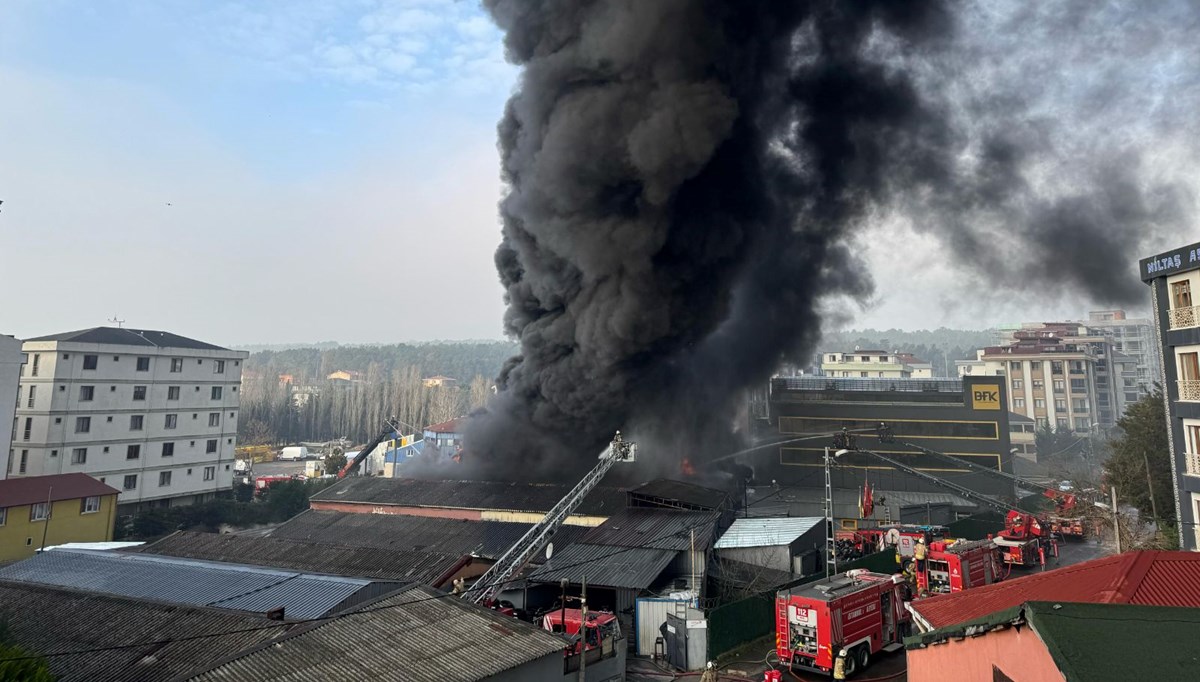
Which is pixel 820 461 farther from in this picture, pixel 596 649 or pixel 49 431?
pixel 49 431

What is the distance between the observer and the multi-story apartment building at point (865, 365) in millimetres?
87375

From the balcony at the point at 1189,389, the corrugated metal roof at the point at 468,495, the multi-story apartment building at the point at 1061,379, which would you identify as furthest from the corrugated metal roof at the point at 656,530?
the multi-story apartment building at the point at 1061,379

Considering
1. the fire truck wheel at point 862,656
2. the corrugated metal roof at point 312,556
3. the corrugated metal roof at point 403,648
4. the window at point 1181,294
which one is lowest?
the fire truck wheel at point 862,656

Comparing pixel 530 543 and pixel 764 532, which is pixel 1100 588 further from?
pixel 764 532

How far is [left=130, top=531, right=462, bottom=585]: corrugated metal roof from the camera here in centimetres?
1955

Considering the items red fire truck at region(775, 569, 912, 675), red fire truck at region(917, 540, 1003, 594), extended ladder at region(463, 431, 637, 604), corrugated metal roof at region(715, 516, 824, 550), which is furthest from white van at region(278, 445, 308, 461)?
red fire truck at region(775, 569, 912, 675)

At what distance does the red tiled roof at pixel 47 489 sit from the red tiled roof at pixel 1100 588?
3280 cm

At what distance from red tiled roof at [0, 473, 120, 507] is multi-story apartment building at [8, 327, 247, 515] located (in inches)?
277

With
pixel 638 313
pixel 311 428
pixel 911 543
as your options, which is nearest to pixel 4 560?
pixel 638 313

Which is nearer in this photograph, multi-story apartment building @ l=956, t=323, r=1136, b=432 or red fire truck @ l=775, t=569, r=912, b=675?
red fire truck @ l=775, t=569, r=912, b=675

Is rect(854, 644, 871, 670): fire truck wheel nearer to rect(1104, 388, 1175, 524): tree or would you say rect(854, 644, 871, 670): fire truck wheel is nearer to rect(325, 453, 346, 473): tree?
rect(1104, 388, 1175, 524): tree

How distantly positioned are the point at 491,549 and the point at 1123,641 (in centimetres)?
2081

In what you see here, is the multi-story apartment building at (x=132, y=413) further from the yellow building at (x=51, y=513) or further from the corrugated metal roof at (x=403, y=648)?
the corrugated metal roof at (x=403, y=648)

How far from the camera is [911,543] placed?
2159cm
